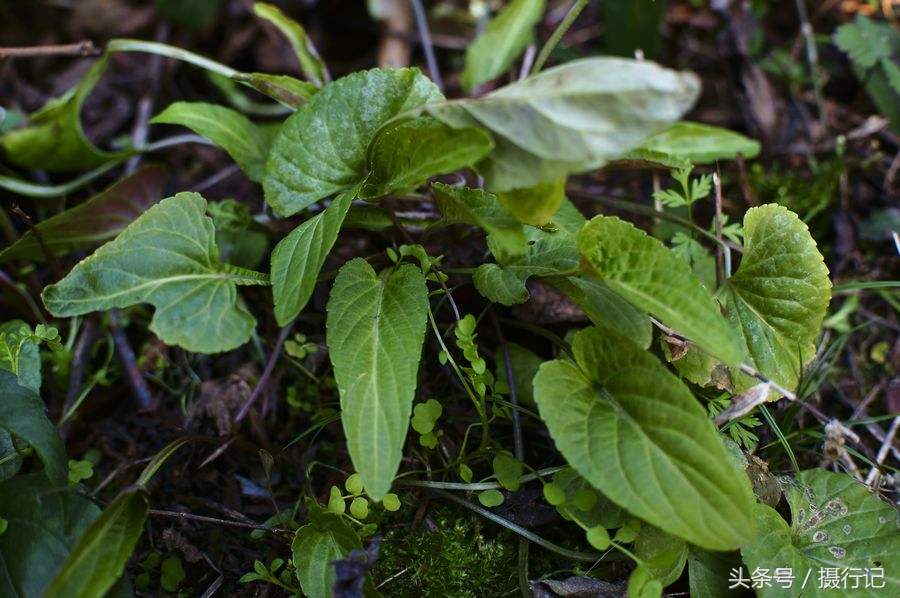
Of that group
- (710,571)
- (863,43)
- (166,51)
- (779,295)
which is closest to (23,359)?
(166,51)

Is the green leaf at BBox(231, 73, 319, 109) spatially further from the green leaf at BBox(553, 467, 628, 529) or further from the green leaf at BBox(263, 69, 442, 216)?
the green leaf at BBox(553, 467, 628, 529)

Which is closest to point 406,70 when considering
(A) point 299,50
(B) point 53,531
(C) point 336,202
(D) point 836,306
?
(C) point 336,202

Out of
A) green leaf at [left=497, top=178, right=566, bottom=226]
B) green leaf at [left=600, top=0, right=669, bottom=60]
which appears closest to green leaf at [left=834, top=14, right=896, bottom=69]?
green leaf at [left=600, top=0, right=669, bottom=60]

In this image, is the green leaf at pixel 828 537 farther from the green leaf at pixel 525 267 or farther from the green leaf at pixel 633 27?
the green leaf at pixel 633 27

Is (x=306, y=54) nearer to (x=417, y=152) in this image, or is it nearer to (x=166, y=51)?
(x=166, y=51)


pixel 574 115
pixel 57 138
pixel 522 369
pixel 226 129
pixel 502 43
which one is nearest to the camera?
pixel 574 115

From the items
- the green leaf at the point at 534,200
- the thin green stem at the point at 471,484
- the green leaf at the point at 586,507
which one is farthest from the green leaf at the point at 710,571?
the green leaf at the point at 534,200
